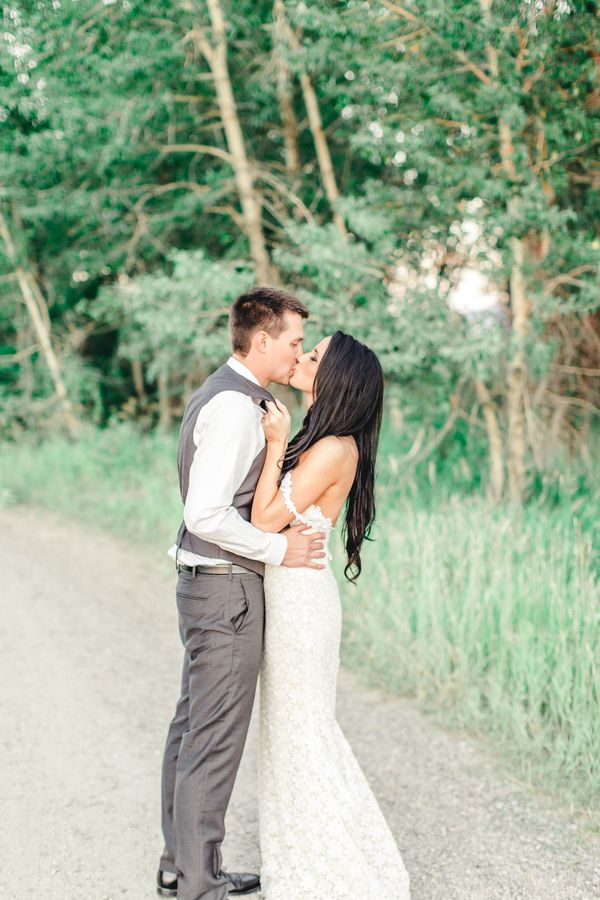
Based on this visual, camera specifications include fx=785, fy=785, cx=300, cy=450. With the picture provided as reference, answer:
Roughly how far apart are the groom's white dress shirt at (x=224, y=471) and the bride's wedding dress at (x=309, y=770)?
227mm

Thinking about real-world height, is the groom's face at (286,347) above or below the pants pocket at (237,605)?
above

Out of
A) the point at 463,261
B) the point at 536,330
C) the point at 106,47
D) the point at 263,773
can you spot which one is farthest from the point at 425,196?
the point at 263,773

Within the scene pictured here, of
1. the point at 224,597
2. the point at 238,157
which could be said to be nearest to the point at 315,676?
the point at 224,597

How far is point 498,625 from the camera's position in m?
4.86

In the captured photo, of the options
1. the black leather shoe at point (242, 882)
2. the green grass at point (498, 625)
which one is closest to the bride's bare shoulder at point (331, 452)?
the black leather shoe at point (242, 882)

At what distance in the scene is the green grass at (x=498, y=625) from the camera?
400 cm

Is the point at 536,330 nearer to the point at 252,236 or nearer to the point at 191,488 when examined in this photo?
the point at 252,236

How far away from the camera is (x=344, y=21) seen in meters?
6.60

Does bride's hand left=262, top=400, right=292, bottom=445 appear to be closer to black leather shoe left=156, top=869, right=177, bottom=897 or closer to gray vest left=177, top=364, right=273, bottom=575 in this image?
gray vest left=177, top=364, right=273, bottom=575

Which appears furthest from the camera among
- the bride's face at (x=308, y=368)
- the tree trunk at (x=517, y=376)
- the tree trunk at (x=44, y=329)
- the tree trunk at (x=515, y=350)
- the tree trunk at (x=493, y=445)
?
the tree trunk at (x=44, y=329)

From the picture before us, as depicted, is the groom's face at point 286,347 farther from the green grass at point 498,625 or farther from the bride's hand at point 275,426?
the green grass at point 498,625

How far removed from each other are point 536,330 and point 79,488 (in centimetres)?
714

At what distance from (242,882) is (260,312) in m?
2.24

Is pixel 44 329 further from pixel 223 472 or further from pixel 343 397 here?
pixel 223 472
